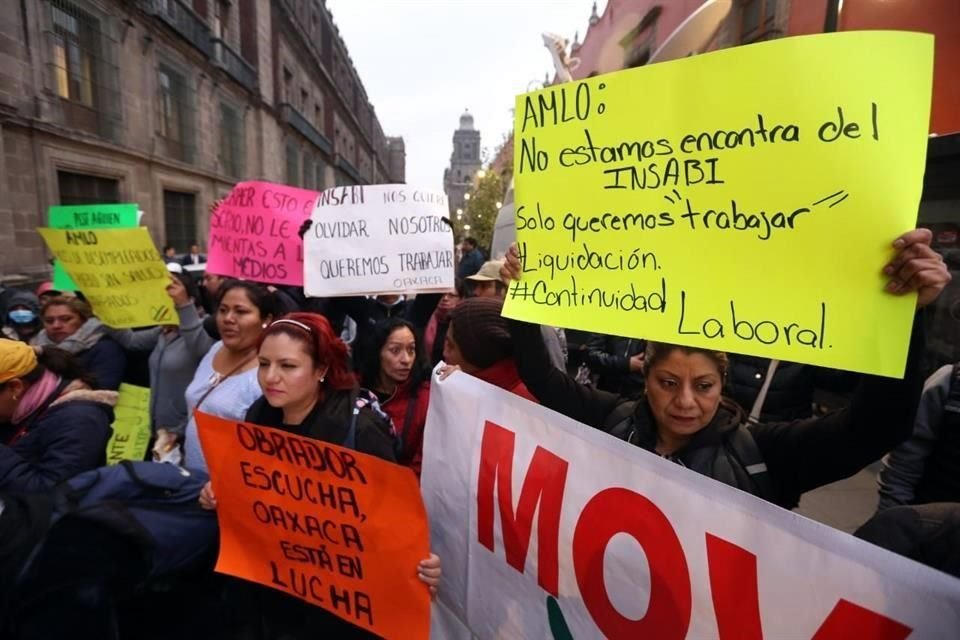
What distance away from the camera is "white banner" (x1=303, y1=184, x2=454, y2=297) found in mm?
2795

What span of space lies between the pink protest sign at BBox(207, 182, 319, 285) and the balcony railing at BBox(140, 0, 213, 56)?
12152 millimetres

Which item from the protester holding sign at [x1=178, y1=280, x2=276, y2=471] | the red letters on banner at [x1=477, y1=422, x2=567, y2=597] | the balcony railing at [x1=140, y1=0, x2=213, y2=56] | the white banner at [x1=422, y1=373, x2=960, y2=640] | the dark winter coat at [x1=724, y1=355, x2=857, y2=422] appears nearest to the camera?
the white banner at [x1=422, y1=373, x2=960, y2=640]

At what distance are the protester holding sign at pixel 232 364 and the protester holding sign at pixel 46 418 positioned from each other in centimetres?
30

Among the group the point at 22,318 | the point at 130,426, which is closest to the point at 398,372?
the point at 130,426

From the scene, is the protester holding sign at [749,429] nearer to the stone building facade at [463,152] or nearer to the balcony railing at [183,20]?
the balcony railing at [183,20]

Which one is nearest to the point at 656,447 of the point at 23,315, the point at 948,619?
the point at 948,619

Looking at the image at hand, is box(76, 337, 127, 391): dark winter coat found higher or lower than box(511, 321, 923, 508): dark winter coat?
lower

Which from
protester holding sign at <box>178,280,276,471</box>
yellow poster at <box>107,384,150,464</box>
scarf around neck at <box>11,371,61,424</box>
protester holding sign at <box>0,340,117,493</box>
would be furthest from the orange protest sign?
yellow poster at <box>107,384,150,464</box>

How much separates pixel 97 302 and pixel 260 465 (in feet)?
6.79

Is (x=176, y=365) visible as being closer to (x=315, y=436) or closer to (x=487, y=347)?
(x=315, y=436)

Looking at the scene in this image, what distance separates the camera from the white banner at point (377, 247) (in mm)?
2795

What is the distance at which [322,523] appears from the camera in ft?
4.77

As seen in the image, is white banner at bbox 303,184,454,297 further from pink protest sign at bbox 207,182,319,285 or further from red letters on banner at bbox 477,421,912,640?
red letters on banner at bbox 477,421,912,640

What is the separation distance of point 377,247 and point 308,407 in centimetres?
128
